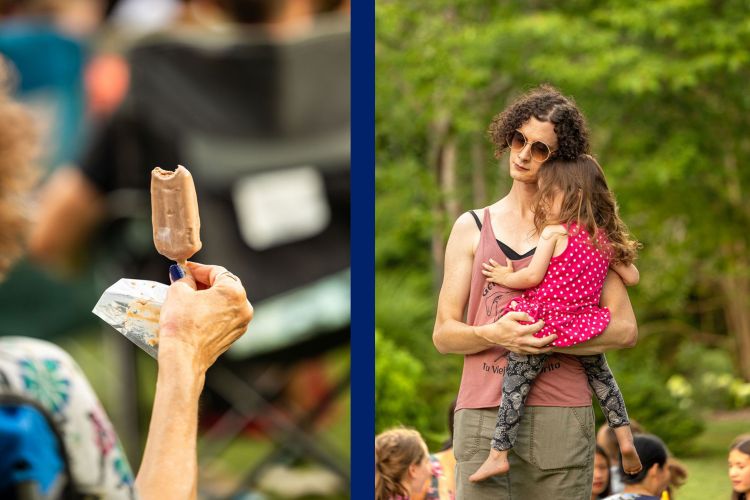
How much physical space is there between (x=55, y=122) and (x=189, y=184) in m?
0.42

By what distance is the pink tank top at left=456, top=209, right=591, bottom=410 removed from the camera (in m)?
3.95

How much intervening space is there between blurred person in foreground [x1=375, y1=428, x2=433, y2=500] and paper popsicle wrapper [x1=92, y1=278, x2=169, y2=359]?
1.39 m

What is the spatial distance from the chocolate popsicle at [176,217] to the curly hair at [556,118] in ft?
3.60

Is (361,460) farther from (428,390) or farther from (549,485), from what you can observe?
(428,390)

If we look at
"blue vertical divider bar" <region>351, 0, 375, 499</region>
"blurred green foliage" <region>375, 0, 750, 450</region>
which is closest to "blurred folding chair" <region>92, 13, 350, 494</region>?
"blue vertical divider bar" <region>351, 0, 375, 499</region>

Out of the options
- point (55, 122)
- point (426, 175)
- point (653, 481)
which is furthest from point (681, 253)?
point (55, 122)

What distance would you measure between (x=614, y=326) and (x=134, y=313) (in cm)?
149

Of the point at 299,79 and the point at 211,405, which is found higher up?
the point at 299,79

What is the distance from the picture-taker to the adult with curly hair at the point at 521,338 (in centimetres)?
392

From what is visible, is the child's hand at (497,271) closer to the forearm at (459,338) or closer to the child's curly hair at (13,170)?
the forearm at (459,338)

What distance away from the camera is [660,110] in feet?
40.2

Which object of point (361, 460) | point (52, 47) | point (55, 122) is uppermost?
point (52, 47)

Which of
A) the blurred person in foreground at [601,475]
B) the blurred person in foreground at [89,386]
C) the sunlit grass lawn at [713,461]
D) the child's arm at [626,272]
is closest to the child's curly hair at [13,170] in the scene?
the blurred person in foreground at [89,386]

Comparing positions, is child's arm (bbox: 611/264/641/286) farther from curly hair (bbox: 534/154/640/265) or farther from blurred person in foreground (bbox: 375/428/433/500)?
blurred person in foreground (bbox: 375/428/433/500)
